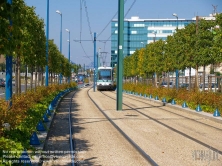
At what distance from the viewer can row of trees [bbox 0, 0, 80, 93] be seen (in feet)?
21.0

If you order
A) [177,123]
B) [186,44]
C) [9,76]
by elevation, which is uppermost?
[186,44]


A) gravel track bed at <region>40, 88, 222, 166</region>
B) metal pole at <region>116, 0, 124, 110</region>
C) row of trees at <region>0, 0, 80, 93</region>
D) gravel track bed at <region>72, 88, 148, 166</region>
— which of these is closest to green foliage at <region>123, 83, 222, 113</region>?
gravel track bed at <region>40, 88, 222, 166</region>

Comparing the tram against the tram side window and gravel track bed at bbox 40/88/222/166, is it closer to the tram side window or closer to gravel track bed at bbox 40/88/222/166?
the tram side window

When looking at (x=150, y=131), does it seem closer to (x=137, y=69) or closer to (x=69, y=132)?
(x=69, y=132)

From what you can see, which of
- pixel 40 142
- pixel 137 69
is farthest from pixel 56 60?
pixel 40 142

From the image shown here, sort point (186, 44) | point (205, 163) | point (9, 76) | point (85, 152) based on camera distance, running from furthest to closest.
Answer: point (186, 44), point (9, 76), point (85, 152), point (205, 163)

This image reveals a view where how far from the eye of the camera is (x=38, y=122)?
45.2ft

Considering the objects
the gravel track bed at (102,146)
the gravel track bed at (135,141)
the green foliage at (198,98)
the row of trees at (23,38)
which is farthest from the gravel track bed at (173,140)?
the row of trees at (23,38)

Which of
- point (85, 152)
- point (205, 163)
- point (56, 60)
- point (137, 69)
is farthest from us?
point (137, 69)

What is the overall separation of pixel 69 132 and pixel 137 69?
42.8 m

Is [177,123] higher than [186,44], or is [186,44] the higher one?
[186,44]

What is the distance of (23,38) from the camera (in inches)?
494

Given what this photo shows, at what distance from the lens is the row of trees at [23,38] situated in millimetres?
6398

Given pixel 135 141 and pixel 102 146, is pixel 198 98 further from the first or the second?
pixel 102 146
